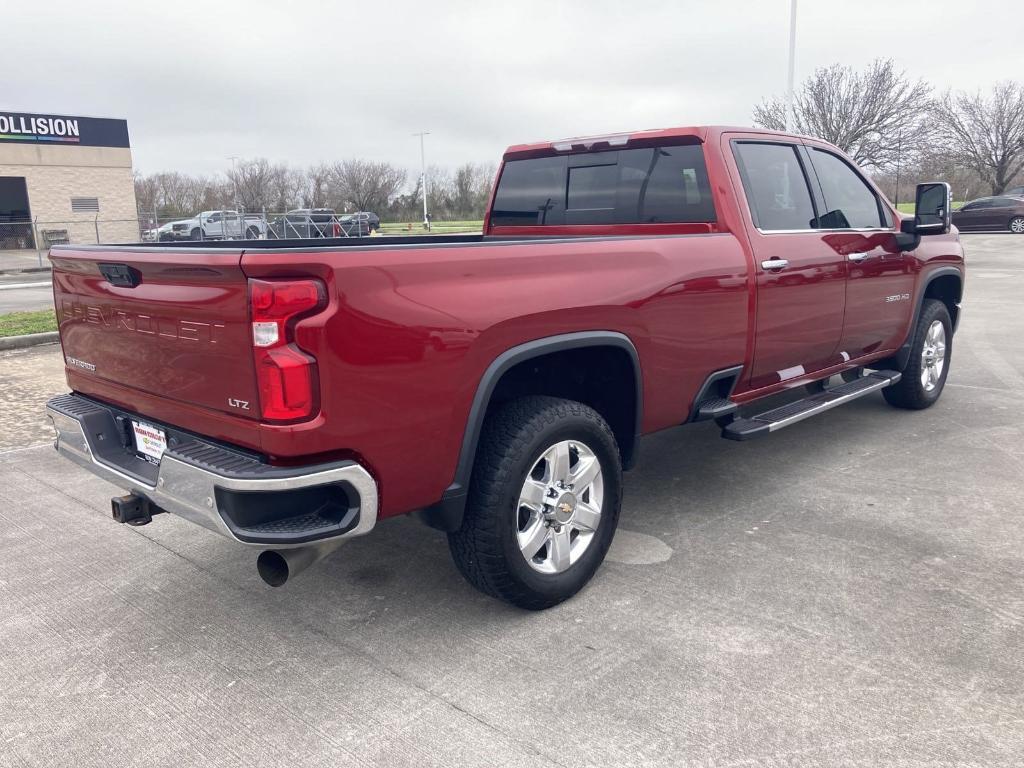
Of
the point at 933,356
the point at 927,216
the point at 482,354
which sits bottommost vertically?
the point at 933,356

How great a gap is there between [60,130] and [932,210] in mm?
37215

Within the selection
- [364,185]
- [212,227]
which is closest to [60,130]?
[212,227]

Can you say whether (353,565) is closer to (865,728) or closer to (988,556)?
(865,728)

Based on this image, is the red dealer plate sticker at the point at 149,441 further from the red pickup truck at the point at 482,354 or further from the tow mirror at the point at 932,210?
the tow mirror at the point at 932,210

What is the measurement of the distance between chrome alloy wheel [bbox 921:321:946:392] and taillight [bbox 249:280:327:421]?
5.15 m

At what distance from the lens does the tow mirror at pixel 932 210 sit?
5.47 meters

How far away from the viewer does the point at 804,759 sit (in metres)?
2.50

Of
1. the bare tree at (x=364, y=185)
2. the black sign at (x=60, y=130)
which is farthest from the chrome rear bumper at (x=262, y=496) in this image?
the bare tree at (x=364, y=185)

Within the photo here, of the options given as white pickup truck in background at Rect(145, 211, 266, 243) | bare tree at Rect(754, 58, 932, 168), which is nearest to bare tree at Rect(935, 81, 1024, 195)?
bare tree at Rect(754, 58, 932, 168)

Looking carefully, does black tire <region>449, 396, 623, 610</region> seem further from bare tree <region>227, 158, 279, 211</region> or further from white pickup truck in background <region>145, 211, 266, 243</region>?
bare tree <region>227, 158, 279, 211</region>

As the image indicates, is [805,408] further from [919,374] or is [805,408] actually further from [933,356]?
[933,356]

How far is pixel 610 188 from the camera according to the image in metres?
4.76

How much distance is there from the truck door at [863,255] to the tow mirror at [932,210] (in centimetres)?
17

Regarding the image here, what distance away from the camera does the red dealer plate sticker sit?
10.3 ft
